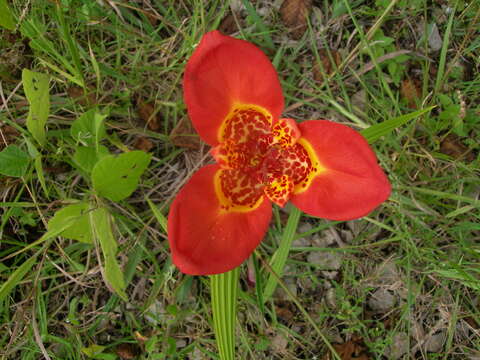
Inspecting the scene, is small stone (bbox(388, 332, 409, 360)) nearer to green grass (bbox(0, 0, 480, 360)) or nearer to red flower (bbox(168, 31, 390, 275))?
green grass (bbox(0, 0, 480, 360))

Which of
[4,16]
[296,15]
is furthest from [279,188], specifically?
[4,16]

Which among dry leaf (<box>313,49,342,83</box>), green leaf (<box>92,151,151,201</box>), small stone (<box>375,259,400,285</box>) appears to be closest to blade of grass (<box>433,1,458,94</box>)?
dry leaf (<box>313,49,342,83</box>)

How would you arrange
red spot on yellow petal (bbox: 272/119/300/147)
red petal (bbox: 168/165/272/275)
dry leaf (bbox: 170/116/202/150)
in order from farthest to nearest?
dry leaf (bbox: 170/116/202/150), red spot on yellow petal (bbox: 272/119/300/147), red petal (bbox: 168/165/272/275)

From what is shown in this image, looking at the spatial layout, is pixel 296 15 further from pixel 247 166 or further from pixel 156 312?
pixel 156 312

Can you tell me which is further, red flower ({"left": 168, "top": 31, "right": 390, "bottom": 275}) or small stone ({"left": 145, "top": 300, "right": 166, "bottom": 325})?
small stone ({"left": 145, "top": 300, "right": 166, "bottom": 325})

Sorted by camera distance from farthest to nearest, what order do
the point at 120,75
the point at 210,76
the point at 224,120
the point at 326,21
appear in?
the point at 326,21 < the point at 120,75 < the point at 224,120 < the point at 210,76

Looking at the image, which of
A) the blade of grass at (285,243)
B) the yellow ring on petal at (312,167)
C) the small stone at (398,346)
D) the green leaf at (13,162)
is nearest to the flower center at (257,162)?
the yellow ring on petal at (312,167)

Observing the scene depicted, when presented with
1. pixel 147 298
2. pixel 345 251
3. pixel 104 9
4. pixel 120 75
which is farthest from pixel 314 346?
pixel 104 9

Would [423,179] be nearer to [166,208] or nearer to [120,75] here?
[166,208]
